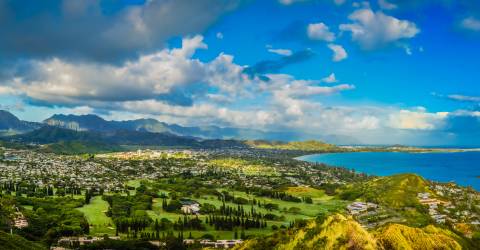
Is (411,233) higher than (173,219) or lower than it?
higher

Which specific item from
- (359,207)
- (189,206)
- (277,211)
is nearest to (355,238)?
(277,211)

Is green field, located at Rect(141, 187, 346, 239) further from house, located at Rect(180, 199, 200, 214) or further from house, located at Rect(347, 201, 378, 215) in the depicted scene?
house, located at Rect(180, 199, 200, 214)

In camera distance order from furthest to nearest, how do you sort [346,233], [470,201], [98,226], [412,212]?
1. [470,201]
2. [412,212]
3. [98,226]
4. [346,233]

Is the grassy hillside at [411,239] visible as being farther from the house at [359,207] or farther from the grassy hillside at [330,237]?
the house at [359,207]

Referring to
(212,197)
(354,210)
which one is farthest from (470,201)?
(212,197)

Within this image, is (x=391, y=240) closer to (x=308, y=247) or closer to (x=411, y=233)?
(x=411, y=233)

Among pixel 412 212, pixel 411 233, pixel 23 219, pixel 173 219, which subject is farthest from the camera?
pixel 412 212

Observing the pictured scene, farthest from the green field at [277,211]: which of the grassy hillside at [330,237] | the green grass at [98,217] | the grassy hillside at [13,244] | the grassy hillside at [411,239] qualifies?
the grassy hillside at [411,239]
